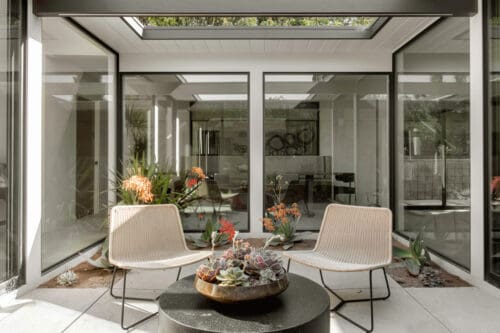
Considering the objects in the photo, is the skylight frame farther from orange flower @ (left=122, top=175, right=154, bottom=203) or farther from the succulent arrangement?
the succulent arrangement

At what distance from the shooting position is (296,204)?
545 centimetres

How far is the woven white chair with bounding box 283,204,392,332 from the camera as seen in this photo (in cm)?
304

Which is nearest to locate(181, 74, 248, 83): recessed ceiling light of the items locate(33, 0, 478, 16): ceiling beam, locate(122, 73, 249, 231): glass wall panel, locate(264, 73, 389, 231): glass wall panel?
locate(122, 73, 249, 231): glass wall panel

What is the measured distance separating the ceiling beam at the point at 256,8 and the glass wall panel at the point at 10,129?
462mm

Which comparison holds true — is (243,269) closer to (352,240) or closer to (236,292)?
(236,292)

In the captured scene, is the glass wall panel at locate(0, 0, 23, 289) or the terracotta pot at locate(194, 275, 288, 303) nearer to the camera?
the terracotta pot at locate(194, 275, 288, 303)

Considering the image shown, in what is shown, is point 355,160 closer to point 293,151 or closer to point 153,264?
point 293,151

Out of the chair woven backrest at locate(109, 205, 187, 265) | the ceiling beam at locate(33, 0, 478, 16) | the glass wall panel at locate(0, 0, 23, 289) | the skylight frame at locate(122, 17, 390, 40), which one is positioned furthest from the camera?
the skylight frame at locate(122, 17, 390, 40)

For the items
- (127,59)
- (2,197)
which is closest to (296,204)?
(127,59)

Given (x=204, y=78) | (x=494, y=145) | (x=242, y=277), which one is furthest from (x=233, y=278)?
(x=204, y=78)

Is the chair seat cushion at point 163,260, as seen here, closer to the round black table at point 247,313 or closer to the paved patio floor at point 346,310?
the paved patio floor at point 346,310

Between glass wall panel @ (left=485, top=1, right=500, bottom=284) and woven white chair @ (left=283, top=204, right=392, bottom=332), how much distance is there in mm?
970

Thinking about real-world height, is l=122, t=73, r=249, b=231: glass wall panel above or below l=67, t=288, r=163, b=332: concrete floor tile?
above

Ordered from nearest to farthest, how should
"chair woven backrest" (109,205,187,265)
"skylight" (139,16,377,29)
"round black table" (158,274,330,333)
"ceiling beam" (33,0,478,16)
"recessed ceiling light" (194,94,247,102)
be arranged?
1. "round black table" (158,274,330,333)
2. "chair woven backrest" (109,205,187,265)
3. "ceiling beam" (33,0,478,16)
4. "recessed ceiling light" (194,94,247,102)
5. "skylight" (139,16,377,29)
